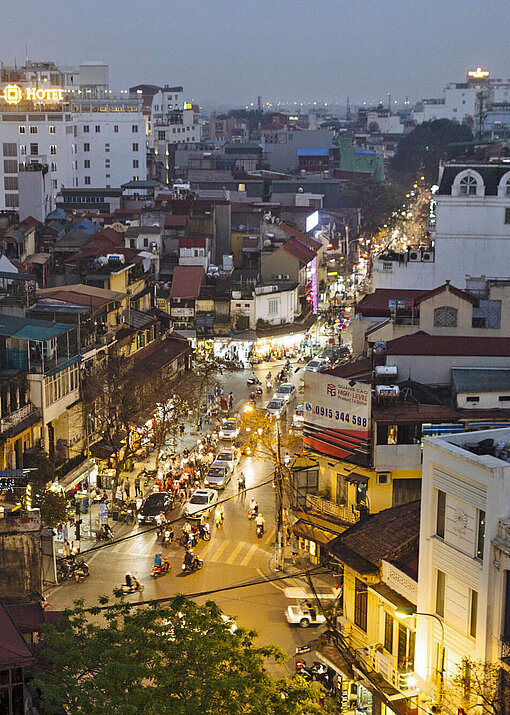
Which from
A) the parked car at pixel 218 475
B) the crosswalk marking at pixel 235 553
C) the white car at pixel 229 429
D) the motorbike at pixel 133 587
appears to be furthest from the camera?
the white car at pixel 229 429

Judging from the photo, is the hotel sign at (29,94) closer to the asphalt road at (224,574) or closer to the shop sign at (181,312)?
the shop sign at (181,312)

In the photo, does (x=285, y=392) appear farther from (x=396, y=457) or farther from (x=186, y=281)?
(x=396, y=457)

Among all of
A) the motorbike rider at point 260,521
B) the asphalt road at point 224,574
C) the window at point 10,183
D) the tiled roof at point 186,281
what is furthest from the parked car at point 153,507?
the window at point 10,183

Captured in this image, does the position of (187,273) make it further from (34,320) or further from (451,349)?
(451,349)

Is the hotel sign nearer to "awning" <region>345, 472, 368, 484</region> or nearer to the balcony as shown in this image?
"awning" <region>345, 472, 368, 484</region>

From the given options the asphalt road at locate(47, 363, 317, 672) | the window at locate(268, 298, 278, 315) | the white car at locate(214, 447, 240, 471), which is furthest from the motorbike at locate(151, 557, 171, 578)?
the window at locate(268, 298, 278, 315)

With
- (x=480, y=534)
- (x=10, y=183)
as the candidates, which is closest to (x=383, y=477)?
(x=480, y=534)
